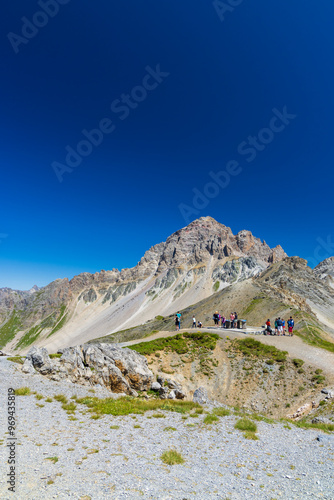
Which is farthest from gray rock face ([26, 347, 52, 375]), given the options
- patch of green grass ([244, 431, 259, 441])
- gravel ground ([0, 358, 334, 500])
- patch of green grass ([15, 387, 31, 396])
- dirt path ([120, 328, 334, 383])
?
dirt path ([120, 328, 334, 383])

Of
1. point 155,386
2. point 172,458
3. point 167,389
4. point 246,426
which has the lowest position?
point 167,389

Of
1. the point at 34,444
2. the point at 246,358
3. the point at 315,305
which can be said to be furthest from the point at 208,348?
the point at 315,305

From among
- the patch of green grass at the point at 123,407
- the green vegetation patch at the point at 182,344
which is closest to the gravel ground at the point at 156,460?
the patch of green grass at the point at 123,407

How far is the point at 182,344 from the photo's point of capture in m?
39.5

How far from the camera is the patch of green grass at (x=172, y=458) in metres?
9.98

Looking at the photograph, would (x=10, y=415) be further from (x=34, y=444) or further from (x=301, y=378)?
(x=301, y=378)

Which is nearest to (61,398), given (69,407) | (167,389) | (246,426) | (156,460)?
(69,407)

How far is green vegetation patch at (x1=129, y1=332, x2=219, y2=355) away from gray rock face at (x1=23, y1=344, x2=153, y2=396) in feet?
20.7

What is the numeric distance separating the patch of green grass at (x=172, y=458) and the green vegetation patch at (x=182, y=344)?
26590 millimetres

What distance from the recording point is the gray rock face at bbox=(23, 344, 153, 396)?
25391 mm

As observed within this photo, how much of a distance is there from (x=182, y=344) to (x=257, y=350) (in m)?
11.4

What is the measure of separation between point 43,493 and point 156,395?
2263cm

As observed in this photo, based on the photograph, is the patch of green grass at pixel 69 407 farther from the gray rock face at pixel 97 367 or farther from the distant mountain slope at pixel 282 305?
the distant mountain slope at pixel 282 305

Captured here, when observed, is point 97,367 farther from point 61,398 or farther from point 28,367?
point 61,398
